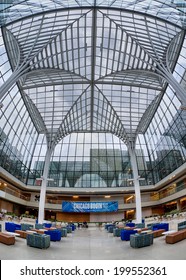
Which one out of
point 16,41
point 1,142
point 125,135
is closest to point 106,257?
point 16,41

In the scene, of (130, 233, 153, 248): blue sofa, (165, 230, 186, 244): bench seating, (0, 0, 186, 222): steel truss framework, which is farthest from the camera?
(0, 0, 186, 222): steel truss framework

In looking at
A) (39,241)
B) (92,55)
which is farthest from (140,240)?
(92,55)

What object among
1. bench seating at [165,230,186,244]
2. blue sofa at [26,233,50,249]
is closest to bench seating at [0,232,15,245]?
blue sofa at [26,233,50,249]

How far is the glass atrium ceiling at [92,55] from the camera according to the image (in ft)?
74.5

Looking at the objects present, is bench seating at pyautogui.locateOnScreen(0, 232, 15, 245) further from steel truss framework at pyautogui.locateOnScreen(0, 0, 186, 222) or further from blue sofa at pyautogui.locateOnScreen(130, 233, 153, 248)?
steel truss framework at pyautogui.locateOnScreen(0, 0, 186, 222)

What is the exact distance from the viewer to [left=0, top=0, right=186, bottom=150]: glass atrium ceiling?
74.5 feet

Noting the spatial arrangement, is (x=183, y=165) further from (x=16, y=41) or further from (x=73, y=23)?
(x=16, y=41)

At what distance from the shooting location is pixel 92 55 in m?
32.2

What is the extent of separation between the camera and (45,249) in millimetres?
14852

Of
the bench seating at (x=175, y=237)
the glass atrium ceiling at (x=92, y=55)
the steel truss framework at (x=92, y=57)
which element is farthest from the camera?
the glass atrium ceiling at (x=92, y=55)

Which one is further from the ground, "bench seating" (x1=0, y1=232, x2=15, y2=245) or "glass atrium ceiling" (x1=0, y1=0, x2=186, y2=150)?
"glass atrium ceiling" (x1=0, y1=0, x2=186, y2=150)

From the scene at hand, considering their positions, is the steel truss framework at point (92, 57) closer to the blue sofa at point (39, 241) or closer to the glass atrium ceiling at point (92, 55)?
the glass atrium ceiling at point (92, 55)

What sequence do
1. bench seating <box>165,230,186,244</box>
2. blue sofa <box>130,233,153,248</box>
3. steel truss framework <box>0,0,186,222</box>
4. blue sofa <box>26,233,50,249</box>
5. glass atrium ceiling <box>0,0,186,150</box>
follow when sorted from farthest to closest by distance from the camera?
1. glass atrium ceiling <box>0,0,186,150</box>
2. steel truss framework <box>0,0,186,222</box>
3. bench seating <box>165,230,186,244</box>
4. blue sofa <box>130,233,153,248</box>
5. blue sofa <box>26,233,50,249</box>

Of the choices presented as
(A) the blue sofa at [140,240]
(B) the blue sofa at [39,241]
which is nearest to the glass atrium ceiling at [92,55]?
(B) the blue sofa at [39,241]
